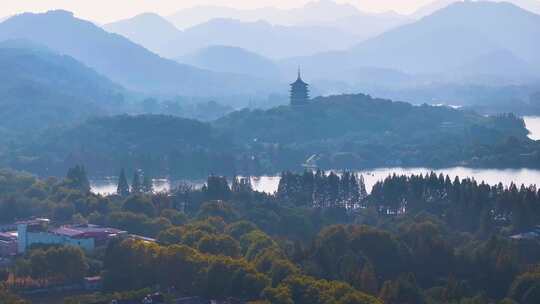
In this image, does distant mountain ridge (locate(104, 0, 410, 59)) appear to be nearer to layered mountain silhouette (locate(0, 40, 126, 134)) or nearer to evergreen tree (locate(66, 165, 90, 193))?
layered mountain silhouette (locate(0, 40, 126, 134))

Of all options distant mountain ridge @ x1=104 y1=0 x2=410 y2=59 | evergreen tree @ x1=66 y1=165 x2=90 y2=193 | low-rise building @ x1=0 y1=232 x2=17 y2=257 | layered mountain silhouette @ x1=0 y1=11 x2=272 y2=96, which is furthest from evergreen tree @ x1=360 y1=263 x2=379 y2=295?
distant mountain ridge @ x1=104 y1=0 x2=410 y2=59

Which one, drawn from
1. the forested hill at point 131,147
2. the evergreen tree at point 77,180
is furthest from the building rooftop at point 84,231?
the forested hill at point 131,147

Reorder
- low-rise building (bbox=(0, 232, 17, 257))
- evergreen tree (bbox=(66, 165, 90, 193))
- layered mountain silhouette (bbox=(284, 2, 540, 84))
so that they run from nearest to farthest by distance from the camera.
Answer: low-rise building (bbox=(0, 232, 17, 257))
evergreen tree (bbox=(66, 165, 90, 193))
layered mountain silhouette (bbox=(284, 2, 540, 84))

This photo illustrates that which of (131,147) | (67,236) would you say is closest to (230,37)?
(131,147)

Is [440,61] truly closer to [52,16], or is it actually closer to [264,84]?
[264,84]

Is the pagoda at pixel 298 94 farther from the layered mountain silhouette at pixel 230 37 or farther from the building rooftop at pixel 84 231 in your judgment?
the layered mountain silhouette at pixel 230 37

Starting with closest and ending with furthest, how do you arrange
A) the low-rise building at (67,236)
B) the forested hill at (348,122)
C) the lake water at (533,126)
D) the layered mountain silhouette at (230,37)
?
the low-rise building at (67,236), the forested hill at (348,122), the lake water at (533,126), the layered mountain silhouette at (230,37)
